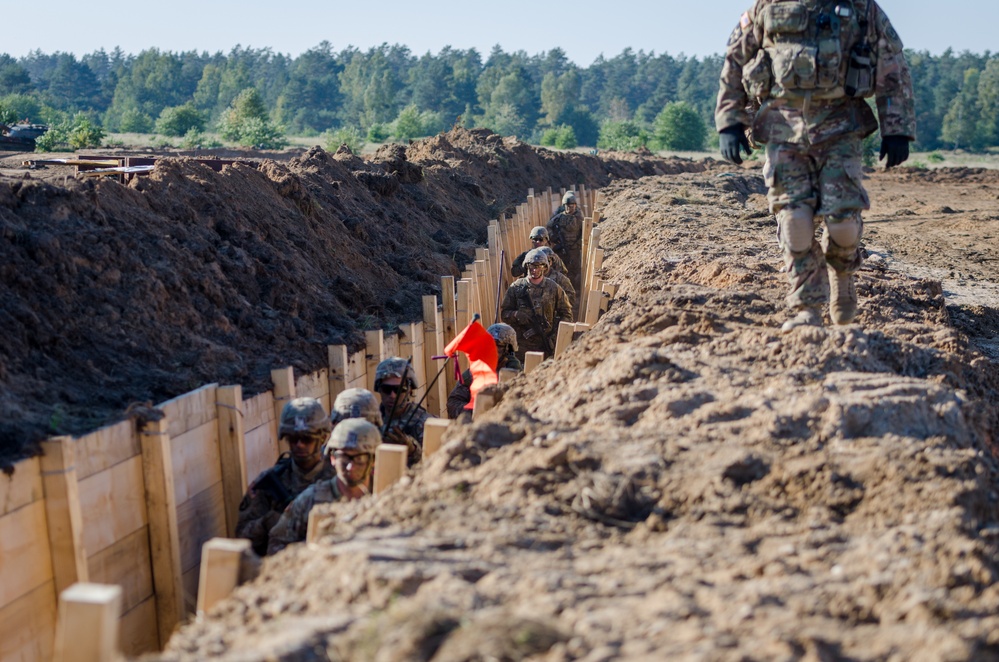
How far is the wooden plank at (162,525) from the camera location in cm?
551

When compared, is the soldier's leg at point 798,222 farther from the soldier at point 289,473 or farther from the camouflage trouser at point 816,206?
the soldier at point 289,473

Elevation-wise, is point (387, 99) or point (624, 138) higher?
point (387, 99)

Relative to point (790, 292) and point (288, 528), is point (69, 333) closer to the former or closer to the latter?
point (288, 528)

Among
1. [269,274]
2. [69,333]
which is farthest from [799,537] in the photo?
[269,274]

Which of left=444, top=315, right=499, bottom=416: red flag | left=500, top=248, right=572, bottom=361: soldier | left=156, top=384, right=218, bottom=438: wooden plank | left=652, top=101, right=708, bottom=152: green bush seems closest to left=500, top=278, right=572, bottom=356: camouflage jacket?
left=500, top=248, right=572, bottom=361: soldier

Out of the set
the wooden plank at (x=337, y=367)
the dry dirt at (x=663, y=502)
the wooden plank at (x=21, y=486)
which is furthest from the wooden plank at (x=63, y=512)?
the wooden plank at (x=337, y=367)

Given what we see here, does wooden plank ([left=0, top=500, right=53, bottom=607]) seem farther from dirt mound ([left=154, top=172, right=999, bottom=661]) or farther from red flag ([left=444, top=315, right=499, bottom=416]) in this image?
red flag ([left=444, top=315, right=499, bottom=416])

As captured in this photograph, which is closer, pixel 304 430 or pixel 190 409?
pixel 190 409

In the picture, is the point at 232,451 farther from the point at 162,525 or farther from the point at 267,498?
the point at 162,525

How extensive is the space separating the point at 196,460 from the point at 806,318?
3.67 m

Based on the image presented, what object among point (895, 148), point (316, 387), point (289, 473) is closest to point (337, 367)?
point (316, 387)

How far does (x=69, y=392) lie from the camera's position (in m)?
6.04

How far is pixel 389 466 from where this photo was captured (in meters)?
4.74

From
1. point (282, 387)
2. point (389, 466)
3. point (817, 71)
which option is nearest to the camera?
point (389, 466)
